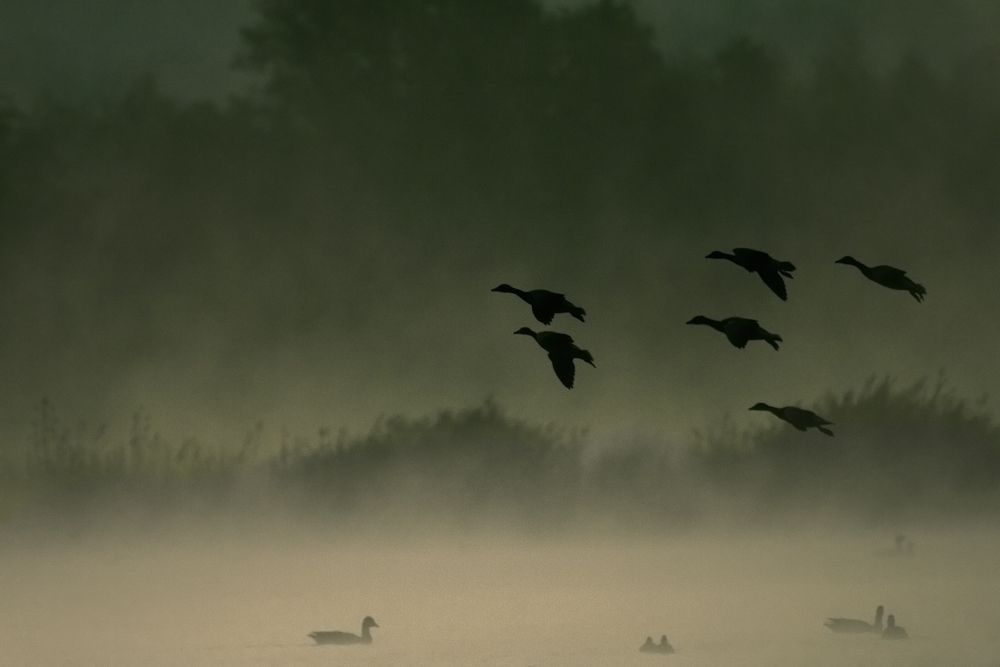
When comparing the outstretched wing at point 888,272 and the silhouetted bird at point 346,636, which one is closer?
the outstretched wing at point 888,272

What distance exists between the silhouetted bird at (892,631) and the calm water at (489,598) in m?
0.07

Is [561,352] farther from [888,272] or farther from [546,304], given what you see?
[888,272]

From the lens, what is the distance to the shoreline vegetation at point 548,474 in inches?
287

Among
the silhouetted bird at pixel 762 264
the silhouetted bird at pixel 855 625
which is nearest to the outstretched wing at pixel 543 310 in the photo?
the silhouetted bird at pixel 762 264

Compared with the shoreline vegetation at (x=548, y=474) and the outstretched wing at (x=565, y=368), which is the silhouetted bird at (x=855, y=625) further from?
the outstretched wing at (x=565, y=368)

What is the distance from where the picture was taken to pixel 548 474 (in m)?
7.33

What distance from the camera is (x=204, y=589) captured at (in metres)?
7.24

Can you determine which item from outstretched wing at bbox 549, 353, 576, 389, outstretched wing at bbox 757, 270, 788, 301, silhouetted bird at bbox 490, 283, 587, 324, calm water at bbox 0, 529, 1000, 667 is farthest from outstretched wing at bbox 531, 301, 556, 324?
calm water at bbox 0, 529, 1000, 667

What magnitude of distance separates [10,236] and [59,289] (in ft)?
1.23

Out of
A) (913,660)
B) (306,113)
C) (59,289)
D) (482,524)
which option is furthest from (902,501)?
(59,289)

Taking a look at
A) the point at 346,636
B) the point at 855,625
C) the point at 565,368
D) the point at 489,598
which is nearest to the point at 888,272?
the point at 565,368

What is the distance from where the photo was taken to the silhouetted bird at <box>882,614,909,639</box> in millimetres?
6871

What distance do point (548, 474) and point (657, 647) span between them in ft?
3.20

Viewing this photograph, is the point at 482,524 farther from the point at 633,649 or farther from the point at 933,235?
the point at 933,235
